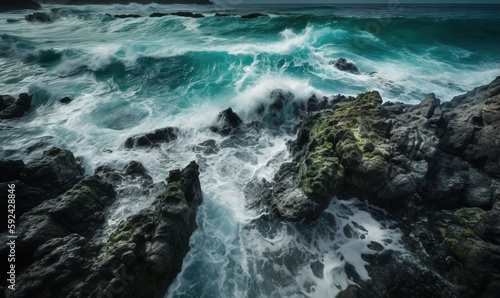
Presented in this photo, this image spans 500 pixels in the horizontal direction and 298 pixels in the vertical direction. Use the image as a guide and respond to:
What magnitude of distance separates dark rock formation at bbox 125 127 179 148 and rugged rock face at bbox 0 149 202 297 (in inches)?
139

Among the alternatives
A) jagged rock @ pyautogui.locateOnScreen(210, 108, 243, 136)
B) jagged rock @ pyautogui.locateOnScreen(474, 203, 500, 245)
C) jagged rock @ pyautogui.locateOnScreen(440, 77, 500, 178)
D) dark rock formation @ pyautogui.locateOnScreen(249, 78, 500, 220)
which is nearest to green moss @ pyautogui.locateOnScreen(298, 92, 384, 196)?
dark rock formation @ pyautogui.locateOnScreen(249, 78, 500, 220)

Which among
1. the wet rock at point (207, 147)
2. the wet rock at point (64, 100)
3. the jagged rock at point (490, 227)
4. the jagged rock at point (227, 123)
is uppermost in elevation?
the jagged rock at point (490, 227)

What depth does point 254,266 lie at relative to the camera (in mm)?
7246

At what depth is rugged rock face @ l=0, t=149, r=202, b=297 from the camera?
5.29 metres

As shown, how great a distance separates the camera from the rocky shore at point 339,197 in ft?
19.0

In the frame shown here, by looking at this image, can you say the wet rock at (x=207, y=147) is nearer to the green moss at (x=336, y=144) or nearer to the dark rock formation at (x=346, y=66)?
the green moss at (x=336, y=144)

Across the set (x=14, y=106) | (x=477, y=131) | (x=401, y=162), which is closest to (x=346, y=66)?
(x=477, y=131)

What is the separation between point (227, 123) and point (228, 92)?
448 cm

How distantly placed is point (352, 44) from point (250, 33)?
12.6m

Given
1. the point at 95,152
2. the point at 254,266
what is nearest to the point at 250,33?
the point at 95,152

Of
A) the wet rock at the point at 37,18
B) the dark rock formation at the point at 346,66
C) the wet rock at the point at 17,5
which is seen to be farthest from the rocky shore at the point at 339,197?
the wet rock at the point at 17,5

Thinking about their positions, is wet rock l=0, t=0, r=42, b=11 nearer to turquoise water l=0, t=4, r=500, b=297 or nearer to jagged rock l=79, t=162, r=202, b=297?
turquoise water l=0, t=4, r=500, b=297

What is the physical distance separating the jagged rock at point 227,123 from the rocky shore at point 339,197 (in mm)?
1561

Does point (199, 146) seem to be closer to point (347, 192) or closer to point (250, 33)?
point (347, 192)
